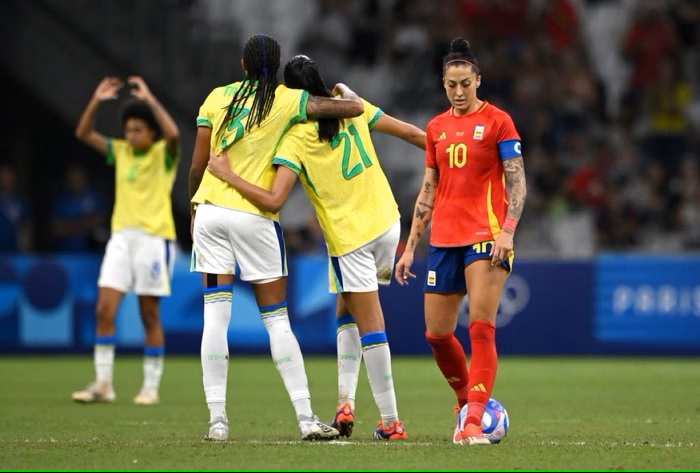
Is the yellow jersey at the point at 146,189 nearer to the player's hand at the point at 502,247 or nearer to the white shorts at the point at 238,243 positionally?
the white shorts at the point at 238,243

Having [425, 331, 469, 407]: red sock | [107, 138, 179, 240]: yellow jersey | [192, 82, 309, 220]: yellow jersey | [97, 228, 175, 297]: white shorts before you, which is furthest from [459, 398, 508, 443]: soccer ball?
[107, 138, 179, 240]: yellow jersey

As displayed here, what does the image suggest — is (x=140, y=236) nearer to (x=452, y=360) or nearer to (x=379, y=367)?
(x=379, y=367)

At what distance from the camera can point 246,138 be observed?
8086 mm

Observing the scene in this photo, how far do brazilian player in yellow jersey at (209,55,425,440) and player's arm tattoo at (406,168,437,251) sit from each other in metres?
0.15

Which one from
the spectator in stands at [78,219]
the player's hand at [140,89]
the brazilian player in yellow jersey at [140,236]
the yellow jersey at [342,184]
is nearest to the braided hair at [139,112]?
the brazilian player in yellow jersey at [140,236]

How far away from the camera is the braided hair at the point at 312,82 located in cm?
830

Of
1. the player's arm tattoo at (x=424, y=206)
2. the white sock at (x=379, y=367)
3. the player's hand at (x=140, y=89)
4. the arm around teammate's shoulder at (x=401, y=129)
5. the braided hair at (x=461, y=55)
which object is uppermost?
the player's hand at (x=140, y=89)

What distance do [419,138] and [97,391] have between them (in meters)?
4.45

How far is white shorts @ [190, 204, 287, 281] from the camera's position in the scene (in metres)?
8.07

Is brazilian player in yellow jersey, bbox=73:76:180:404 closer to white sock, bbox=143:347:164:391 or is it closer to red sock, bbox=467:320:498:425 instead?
white sock, bbox=143:347:164:391

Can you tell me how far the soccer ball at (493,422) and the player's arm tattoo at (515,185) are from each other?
1.14 meters

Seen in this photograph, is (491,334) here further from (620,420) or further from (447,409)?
(447,409)

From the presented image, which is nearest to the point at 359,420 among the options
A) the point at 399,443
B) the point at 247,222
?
the point at 399,443

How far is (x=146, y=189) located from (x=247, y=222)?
13.8ft
